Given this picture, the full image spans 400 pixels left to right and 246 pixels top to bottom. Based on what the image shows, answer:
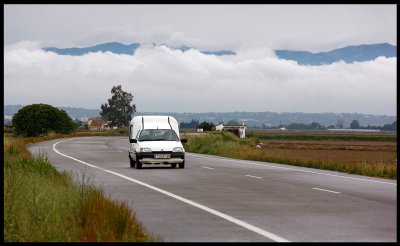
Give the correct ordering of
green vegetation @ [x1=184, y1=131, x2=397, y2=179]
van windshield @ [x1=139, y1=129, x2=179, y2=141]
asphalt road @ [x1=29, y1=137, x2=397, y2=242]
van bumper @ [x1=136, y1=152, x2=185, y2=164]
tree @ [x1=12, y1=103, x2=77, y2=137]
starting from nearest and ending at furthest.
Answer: asphalt road @ [x1=29, y1=137, x2=397, y2=242]
green vegetation @ [x1=184, y1=131, x2=397, y2=179]
van bumper @ [x1=136, y1=152, x2=185, y2=164]
van windshield @ [x1=139, y1=129, x2=179, y2=141]
tree @ [x1=12, y1=103, x2=77, y2=137]

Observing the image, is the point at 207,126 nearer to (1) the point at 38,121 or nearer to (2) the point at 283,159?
(1) the point at 38,121

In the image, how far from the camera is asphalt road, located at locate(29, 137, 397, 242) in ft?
31.2

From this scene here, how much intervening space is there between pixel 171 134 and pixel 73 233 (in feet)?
58.6

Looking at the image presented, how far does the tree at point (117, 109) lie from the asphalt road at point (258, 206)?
141 metres

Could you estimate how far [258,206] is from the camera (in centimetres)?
1294

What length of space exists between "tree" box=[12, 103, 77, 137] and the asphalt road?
75365 mm

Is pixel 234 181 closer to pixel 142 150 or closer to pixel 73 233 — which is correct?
pixel 142 150

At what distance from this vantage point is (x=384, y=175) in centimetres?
Result: 2277

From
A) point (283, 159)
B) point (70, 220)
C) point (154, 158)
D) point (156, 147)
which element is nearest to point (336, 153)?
point (283, 159)

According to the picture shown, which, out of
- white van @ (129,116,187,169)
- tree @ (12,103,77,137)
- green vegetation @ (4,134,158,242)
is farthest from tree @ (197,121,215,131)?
green vegetation @ (4,134,158,242)

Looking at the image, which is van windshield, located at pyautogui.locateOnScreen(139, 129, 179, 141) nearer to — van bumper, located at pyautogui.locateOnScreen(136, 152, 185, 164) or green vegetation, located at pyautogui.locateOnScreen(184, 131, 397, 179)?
van bumper, located at pyautogui.locateOnScreen(136, 152, 185, 164)

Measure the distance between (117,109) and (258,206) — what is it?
495ft

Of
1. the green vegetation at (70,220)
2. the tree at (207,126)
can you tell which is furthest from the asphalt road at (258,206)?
the tree at (207,126)

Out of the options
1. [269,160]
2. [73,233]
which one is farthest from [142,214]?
[269,160]
